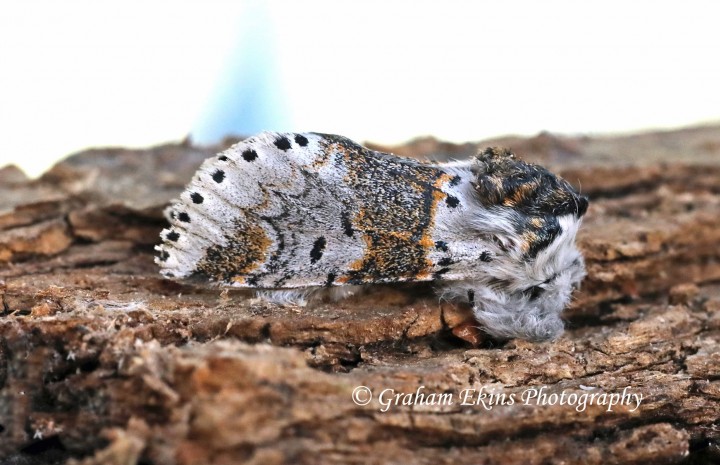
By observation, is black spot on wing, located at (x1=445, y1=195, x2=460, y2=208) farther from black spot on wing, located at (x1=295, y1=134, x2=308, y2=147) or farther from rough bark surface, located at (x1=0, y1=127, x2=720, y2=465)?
black spot on wing, located at (x1=295, y1=134, x2=308, y2=147)

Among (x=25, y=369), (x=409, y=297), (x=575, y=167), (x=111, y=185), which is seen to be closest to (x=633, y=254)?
(x=575, y=167)

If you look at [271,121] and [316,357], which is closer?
[316,357]

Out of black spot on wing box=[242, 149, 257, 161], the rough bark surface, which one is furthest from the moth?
the rough bark surface

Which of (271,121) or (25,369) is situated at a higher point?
(271,121)

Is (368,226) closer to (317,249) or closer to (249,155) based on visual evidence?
(317,249)

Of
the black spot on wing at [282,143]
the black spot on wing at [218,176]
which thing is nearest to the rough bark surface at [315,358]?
the black spot on wing at [218,176]

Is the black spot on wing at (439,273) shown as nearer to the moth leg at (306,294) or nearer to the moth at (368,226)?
the moth at (368,226)

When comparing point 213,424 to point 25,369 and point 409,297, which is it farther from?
point 409,297

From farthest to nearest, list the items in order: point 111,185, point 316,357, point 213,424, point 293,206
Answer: point 111,185
point 293,206
point 316,357
point 213,424
